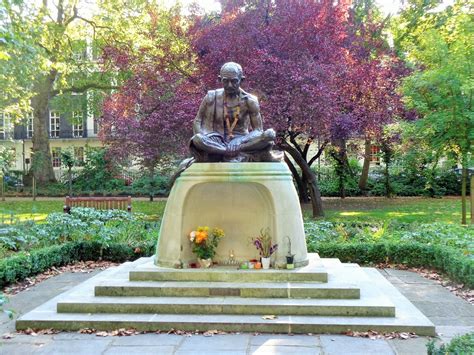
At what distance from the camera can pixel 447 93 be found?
49.2ft

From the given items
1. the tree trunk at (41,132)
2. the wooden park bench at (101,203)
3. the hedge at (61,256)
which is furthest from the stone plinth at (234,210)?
the tree trunk at (41,132)

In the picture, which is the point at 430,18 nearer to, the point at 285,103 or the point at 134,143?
the point at 285,103

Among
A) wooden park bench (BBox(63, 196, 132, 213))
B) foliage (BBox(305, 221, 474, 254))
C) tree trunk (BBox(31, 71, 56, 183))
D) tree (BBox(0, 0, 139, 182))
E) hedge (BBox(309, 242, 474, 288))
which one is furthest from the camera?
tree trunk (BBox(31, 71, 56, 183))

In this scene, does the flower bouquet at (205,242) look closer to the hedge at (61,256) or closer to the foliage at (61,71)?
the hedge at (61,256)

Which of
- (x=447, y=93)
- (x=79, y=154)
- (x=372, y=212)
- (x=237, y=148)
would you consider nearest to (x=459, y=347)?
(x=237, y=148)

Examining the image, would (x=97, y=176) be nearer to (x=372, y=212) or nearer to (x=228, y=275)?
(x=372, y=212)

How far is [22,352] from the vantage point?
5.25m

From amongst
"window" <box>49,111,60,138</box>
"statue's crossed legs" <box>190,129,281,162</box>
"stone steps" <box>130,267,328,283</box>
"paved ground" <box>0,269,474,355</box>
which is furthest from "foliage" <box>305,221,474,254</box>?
"window" <box>49,111,60,138</box>

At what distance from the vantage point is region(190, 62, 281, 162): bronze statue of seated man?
7.56m

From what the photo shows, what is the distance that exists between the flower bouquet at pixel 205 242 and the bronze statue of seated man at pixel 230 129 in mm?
1098

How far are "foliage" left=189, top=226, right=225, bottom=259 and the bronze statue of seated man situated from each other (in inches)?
43.2

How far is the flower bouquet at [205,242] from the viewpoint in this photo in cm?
723

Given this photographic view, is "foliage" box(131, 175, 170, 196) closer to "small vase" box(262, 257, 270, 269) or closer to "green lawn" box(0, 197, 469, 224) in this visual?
"green lawn" box(0, 197, 469, 224)

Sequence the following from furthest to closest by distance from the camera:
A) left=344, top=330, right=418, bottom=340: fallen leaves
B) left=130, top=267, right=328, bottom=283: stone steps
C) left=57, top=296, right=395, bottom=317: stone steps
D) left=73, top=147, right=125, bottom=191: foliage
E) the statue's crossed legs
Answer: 1. left=73, top=147, right=125, bottom=191: foliage
2. the statue's crossed legs
3. left=130, top=267, right=328, bottom=283: stone steps
4. left=57, top=296, right=395, bottom=317: stone steps
5. left=344, top=330, right=418, bottom=340: fallen leaves
